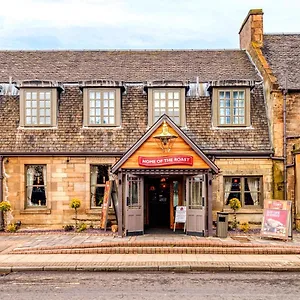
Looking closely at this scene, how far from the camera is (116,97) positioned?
20.7 meters

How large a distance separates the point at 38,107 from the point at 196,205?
841cm

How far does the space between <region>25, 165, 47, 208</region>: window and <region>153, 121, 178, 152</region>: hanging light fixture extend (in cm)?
555

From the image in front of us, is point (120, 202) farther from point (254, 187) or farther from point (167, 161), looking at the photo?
point (254, 187)

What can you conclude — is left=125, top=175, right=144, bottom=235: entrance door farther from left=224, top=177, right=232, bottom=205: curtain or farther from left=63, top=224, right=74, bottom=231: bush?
left=224, top=177, right=232, bottom=205: curtain

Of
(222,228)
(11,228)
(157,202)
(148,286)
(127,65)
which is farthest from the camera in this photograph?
(127,65)

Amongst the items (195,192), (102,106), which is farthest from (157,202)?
(102,106)

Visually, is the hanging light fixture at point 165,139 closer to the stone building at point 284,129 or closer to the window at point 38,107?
the stone building at point 284,129

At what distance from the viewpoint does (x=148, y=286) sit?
10.9 meters

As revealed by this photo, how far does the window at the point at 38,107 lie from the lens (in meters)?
20.5

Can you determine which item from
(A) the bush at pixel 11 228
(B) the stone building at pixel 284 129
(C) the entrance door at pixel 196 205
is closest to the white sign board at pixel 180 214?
(C) the entrance door at pixel 196 205

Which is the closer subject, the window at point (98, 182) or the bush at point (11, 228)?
the bush at point (11, 228)

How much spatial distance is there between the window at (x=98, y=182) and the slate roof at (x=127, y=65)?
4729 millimetres

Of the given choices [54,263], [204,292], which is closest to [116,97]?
[54,263]

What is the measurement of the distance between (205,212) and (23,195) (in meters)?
7.93
